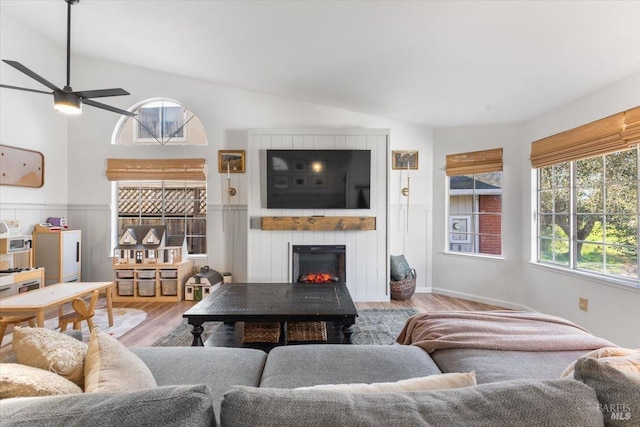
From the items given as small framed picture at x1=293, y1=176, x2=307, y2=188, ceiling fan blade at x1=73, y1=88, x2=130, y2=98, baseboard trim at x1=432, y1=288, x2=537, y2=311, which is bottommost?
baseboard trim at x1=432, y1=288, x2=537, y2=311

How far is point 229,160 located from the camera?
447 centimetres

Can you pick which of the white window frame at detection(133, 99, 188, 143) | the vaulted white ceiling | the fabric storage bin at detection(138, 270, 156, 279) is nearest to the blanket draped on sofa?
the vaulted white ceiling

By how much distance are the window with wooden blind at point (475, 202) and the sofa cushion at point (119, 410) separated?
14.1 ft

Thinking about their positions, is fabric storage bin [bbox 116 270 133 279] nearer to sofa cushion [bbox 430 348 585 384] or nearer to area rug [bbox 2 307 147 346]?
area rug [bbox 2 307 147 346]

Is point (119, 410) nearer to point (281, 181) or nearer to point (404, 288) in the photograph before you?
point (281, 181)

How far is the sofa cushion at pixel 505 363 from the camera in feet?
4.12

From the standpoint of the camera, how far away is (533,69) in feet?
8.71

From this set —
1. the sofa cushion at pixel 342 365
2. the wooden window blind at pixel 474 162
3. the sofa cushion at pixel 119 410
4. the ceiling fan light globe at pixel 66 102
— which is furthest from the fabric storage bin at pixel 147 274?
the wooden window blind at pixel 474 162

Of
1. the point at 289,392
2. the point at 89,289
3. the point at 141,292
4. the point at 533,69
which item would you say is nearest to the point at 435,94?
the point at 533,69

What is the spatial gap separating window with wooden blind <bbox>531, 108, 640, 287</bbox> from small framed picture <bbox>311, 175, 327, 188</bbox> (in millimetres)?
2523

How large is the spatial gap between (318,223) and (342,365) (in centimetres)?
270

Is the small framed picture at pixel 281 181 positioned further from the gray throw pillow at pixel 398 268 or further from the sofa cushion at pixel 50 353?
the sofa cushion at pixel 50 353

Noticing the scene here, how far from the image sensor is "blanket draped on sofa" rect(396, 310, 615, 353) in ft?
4.91

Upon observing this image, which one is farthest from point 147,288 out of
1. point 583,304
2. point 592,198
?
point 592,198
